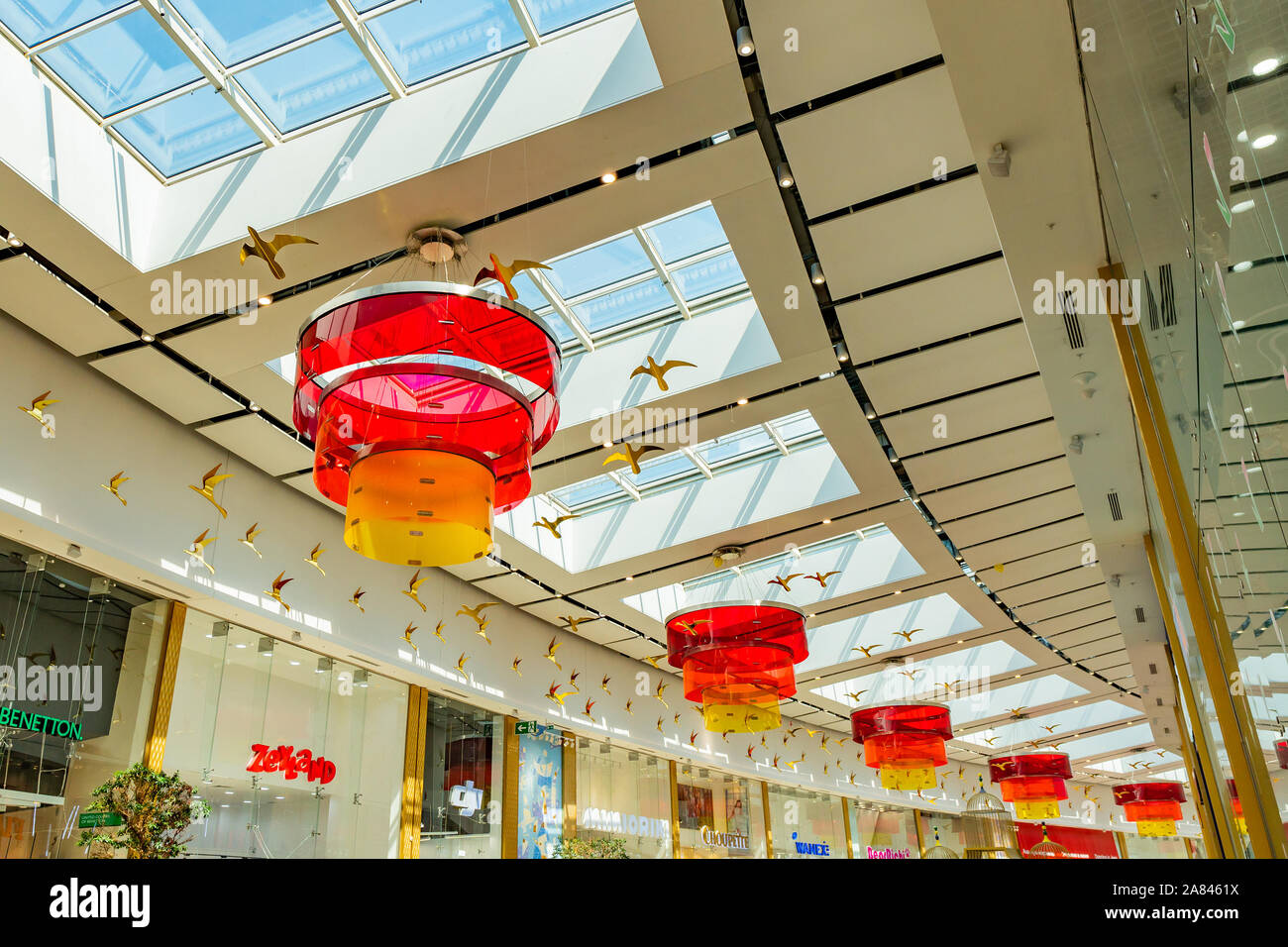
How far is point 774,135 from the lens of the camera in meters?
7.24

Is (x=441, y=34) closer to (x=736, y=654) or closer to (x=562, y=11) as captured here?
(x=562, y=11)

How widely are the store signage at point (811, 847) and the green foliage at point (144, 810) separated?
19.9 m

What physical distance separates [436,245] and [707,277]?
385 centimetres

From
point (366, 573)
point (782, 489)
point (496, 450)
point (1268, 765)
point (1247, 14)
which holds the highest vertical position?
point (782, 489)

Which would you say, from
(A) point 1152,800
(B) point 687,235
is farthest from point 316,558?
(A) point 1152,800

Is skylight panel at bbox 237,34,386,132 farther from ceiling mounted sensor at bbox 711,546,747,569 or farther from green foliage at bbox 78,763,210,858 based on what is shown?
ceiling mounted sensor at bbox 711,546,747,569

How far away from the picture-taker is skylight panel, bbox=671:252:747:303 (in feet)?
34.2

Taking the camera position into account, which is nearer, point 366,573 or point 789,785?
point 366,573

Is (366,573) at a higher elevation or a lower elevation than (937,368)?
lower

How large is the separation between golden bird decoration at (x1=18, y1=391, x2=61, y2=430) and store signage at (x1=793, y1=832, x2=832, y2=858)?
22.1 metres

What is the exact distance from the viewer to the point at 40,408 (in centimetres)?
873

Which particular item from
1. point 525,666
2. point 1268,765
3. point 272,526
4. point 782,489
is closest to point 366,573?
point 272,526

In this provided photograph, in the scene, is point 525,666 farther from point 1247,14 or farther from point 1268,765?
point 1247,14

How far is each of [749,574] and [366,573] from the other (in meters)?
7.52
